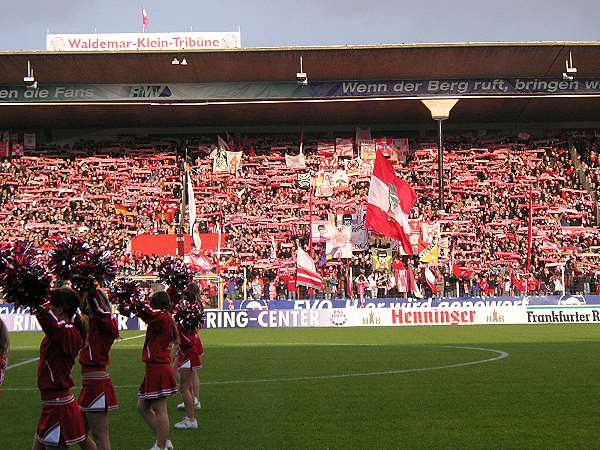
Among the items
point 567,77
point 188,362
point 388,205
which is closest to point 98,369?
point 188,362

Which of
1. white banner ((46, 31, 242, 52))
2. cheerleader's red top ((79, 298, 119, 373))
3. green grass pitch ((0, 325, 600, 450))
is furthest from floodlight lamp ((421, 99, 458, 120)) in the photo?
cheerleader's red top ((79, 298, 119, 373))

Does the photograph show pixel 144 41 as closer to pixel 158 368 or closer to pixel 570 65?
pixel 570 65

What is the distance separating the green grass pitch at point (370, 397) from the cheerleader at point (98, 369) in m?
1.91

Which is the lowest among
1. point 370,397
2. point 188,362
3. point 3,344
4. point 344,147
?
point 370,397

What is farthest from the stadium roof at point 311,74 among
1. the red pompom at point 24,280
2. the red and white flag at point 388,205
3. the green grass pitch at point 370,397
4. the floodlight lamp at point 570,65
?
the red pompom at point 24,280

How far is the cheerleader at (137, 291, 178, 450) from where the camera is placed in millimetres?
10148

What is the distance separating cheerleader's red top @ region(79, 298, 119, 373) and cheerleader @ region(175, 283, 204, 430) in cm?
319

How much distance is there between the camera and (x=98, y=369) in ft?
29.6

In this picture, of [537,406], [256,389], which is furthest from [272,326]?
[537,406]

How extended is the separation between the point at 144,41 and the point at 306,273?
52.5 ft

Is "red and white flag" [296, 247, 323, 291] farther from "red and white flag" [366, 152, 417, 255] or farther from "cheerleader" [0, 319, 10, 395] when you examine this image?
"cheerleader" [0, 319, 10, 395]

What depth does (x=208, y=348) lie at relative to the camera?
83.6 feet

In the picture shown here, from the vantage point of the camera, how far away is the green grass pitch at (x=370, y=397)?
11.0m

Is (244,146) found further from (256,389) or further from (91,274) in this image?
(91,274)
